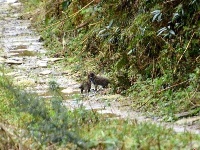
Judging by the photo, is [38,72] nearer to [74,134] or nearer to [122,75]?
[122,75]

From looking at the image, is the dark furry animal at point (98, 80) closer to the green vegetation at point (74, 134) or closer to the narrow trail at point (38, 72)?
the narrow trail at point (38, 72)

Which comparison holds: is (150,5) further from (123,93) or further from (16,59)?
(16,59)

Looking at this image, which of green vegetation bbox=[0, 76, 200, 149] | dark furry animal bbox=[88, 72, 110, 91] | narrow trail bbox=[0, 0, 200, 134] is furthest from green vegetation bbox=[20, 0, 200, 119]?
green vegetation bbox=[0, 76, 200, 149]

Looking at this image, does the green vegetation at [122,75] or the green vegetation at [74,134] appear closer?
the green vegetation at [74,134]

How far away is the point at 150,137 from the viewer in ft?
15.6

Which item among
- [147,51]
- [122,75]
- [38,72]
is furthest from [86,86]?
[38,72]

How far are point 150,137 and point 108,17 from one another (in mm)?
5179

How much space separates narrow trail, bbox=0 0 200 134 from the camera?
7070mm

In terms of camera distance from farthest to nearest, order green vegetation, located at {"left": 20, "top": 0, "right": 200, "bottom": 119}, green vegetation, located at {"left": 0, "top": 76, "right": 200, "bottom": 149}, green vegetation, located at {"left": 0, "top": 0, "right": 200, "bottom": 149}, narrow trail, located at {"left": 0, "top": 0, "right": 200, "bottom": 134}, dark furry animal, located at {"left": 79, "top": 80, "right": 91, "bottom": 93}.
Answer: dark furry animal, located at {"left": 79, "top": 80, "right": 91, "bottom": 93}, green vegetation, located at {"left": 20, "top": 0, "right": 200, "bottom": 119}, narrow trail, located at {"left": 0, "top": 0, "right": 200, "bottom": 134}, green vegetation, located at {"left": 0, "top": 0, "right": 200, "bottom": 149}, green vegetation, located at {"left": 0, "top": 76, "right": 200, "bottom": 149}

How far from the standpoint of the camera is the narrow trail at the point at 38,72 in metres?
7.07

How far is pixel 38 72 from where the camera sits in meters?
10.0

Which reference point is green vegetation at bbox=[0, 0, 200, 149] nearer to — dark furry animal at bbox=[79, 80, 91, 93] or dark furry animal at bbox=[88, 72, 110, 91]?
dark furry animal at bbox=[88, 72, 110, 91]

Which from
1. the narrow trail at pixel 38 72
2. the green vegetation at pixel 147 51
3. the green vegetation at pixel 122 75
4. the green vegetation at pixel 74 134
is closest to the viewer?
the green vegetation at pixel 74 134

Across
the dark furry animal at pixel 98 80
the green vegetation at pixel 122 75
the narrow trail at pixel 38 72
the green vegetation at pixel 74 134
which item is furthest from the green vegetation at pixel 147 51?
the green vegetation at pixel 74 134
